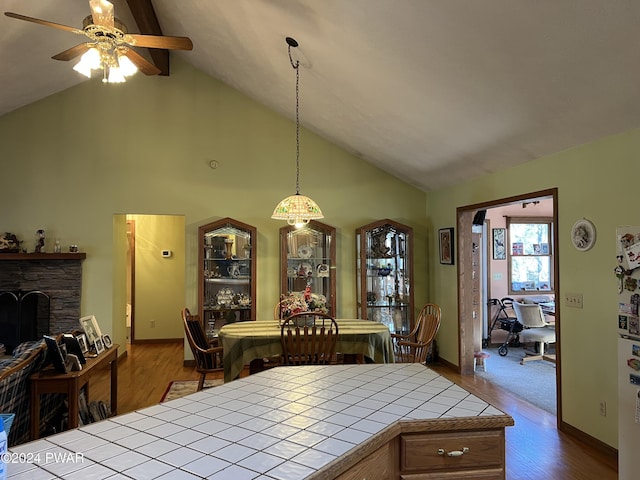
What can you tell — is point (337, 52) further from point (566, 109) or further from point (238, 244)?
point (238, 244)

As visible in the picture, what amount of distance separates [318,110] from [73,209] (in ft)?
11.0

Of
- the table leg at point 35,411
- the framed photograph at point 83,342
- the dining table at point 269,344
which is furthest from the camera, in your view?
the dining table at point 269,344

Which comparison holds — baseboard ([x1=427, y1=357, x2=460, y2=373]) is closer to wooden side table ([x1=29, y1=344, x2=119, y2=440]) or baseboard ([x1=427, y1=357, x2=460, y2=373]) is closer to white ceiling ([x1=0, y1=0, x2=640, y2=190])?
white ceiling ([x1=0, y1=0, x2=640, y2=190])

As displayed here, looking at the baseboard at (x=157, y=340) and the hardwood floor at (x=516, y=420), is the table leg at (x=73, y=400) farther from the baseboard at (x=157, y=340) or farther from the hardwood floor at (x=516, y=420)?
the baseboard at (x=157, y=340)

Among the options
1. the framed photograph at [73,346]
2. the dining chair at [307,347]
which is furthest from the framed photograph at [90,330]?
the dining chair at [307,347]

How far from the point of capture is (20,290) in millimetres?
5246

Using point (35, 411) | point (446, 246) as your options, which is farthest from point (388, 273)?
point (35, 411)

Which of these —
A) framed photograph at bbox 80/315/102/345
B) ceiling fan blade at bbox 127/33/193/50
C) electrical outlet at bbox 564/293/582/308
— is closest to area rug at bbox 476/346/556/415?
electrical outlet at bbox 564/293/582/308

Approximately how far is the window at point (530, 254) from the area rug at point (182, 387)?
5.02 metres

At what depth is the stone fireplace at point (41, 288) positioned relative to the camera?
5.21 metres

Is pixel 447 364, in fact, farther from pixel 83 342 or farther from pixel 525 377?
pixel 83 342

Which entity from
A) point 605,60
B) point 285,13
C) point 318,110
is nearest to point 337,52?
point 285,13

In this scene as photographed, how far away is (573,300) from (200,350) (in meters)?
3.15

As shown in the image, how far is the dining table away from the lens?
12.1ft
